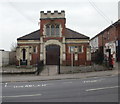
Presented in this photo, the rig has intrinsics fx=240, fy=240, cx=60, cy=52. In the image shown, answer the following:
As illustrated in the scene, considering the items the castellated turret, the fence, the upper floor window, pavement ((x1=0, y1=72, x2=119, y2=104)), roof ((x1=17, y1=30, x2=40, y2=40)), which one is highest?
the castellated turret

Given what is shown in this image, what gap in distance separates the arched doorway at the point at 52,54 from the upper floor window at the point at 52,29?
211cm

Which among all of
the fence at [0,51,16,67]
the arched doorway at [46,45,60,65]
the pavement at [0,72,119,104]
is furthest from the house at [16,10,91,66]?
the pavement at [0,72,119,104]

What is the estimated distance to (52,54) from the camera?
3900cm

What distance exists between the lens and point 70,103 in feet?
30.0

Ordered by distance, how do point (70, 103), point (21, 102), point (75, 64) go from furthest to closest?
point (75, 64)
point (21, 102)
point (70, 103)

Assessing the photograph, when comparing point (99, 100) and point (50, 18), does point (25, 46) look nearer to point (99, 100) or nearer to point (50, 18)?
point (50, 18)

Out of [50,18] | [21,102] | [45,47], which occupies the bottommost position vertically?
[21,102]

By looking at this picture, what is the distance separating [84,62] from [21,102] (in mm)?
28602

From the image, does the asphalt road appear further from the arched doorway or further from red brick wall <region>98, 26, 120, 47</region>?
red brick wall <region>98, 26, 120, 47</region>

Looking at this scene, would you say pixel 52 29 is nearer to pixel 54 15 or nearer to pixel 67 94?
pixel 54 15

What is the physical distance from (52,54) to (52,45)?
4.83ft

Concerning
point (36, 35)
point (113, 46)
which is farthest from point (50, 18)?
point (113, 46)

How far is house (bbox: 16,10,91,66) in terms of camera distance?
3850 cm

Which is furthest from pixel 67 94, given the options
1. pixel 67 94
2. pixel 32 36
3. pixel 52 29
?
pixel 32 36
